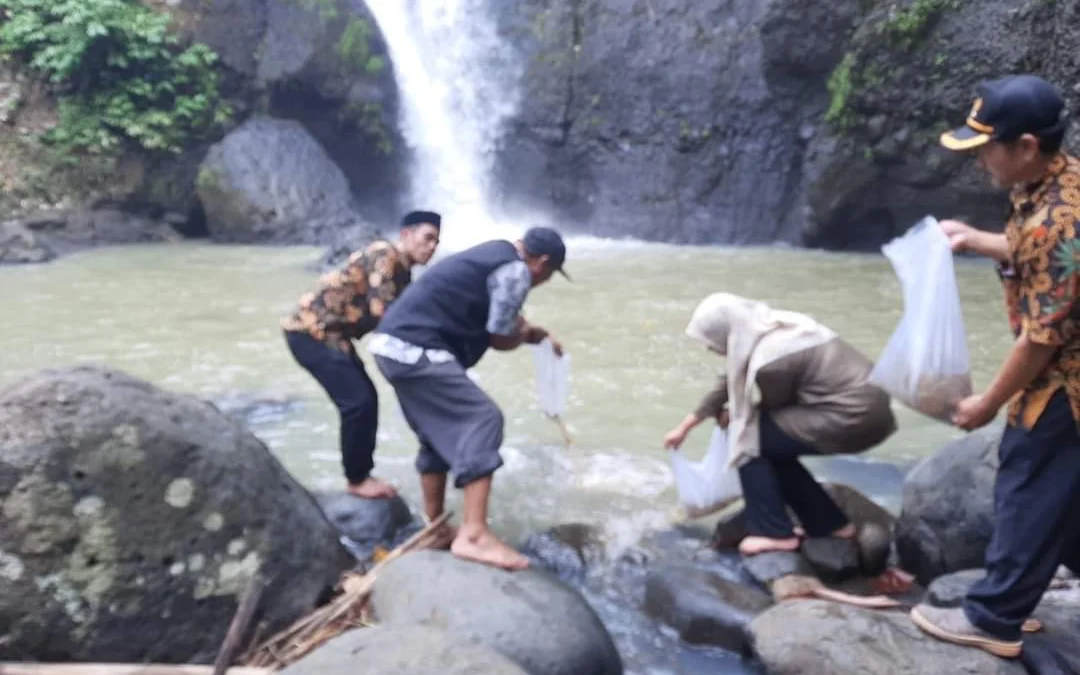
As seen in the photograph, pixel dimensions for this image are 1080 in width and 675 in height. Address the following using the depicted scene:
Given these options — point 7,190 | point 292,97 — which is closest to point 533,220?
point 292,97

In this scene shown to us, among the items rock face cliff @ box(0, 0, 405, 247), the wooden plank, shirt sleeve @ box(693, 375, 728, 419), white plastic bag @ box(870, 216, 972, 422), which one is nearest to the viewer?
the wooden plank

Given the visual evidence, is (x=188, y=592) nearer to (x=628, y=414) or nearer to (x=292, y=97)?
(x=628, y=414)

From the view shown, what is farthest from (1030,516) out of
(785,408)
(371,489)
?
(371,489)

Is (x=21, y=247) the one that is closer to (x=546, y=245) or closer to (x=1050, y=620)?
(x=546, y=245)

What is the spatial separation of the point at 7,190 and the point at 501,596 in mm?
15784

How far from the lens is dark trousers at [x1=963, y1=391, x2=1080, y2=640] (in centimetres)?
297

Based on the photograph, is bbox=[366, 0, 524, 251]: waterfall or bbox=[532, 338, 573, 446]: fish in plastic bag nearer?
bbox=[532, 338, 573, 446]: fish in plastic bag

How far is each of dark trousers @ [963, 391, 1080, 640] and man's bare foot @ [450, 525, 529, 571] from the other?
165 cm

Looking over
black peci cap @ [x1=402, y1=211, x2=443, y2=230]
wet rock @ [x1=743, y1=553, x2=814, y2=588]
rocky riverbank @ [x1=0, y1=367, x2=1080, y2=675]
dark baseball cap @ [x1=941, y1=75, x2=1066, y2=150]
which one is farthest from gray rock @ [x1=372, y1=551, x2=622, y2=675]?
dark baseball cap @ [x1=941, y1=75, x2=1066, y2=150]

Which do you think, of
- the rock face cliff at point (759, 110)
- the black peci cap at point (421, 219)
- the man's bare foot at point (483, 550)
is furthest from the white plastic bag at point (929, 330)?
the rock face cliff at point (759, 110)

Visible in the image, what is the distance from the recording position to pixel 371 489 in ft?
16.8

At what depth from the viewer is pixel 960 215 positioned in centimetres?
1489

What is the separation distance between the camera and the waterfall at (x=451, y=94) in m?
19.5

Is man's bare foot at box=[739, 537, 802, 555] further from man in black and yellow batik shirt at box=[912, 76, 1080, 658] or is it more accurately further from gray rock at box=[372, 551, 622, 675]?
man in black and yellow batik shirt at box=[912, 76, 1080, 658]
